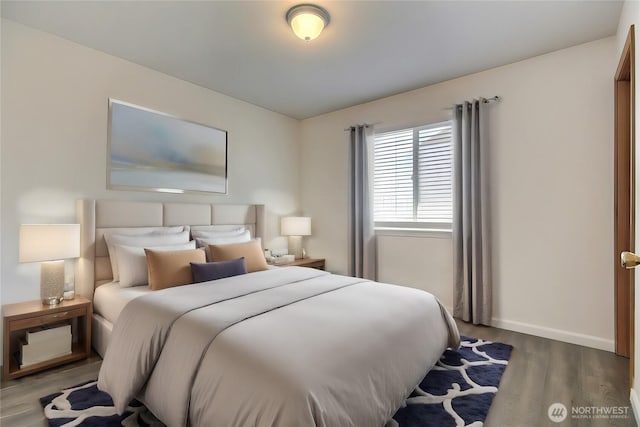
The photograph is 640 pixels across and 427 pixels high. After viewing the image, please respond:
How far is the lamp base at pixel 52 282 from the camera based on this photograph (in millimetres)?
2459

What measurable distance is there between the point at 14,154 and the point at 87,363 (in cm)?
172

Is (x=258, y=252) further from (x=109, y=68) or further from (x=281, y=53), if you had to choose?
(x=109, y=68)

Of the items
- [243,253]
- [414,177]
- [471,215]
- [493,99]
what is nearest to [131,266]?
[243,253]

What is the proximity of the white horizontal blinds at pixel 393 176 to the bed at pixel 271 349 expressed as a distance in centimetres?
169

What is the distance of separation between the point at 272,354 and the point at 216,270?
1.47m

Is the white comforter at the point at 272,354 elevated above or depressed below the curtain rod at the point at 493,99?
below

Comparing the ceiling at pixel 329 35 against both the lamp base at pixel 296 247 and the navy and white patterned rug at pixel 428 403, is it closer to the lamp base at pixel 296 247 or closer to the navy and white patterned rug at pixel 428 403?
the lamp base at pixel 296 247

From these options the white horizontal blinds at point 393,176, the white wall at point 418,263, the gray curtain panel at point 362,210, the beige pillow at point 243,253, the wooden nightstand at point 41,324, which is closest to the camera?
the wooden nightstand at point 41,324

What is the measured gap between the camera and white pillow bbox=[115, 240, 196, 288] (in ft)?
8.66

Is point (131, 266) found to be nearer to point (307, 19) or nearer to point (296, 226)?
point (296, 226)

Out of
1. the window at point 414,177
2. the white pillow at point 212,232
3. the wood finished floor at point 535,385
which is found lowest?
the wood finished floor at point 535,385

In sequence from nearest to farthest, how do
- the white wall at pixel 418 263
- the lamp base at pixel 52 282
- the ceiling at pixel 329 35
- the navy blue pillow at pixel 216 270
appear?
the ceiling at pixel 329 35
the lamp base at pixel 52 282
the navy blue pillow at pixel 216 270
the white wall at pixel 418 263

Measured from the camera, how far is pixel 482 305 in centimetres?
327

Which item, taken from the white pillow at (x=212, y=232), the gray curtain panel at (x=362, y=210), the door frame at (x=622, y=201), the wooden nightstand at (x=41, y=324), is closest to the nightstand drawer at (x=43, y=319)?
the wooden nightstand at (x=41, y=324)
